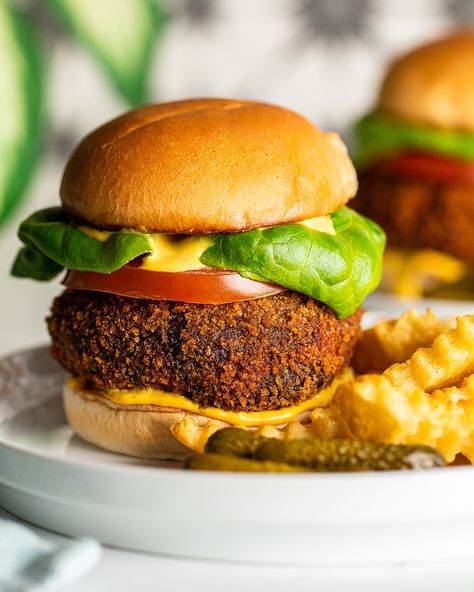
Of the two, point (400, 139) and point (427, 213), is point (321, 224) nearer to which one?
point (427, 213)

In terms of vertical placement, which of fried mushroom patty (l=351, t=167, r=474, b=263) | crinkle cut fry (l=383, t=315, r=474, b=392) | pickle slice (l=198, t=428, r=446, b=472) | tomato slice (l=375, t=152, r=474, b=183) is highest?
pickle slice (l=198, t=428, r=446, b=472)

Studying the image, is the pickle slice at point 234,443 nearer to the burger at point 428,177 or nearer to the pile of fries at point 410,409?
the pile of fries at point 410,409

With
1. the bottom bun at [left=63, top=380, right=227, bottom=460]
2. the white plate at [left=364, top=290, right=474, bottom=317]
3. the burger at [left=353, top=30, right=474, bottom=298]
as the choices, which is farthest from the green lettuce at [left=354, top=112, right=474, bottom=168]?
the bottom bun at [left=63, top=380, right=227, bottom=460]

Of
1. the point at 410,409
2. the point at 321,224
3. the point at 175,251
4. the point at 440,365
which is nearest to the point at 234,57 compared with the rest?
the point at 321,224

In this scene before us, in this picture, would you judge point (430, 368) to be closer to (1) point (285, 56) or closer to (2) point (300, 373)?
(2) point (300, 373)

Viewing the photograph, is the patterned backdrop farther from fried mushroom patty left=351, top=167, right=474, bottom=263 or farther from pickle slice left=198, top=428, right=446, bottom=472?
pickle slice left=198, top=428, right=446, bottom=472

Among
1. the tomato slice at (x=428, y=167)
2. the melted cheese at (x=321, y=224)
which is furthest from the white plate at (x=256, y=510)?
the tomato slice at (x=428, y=167)
